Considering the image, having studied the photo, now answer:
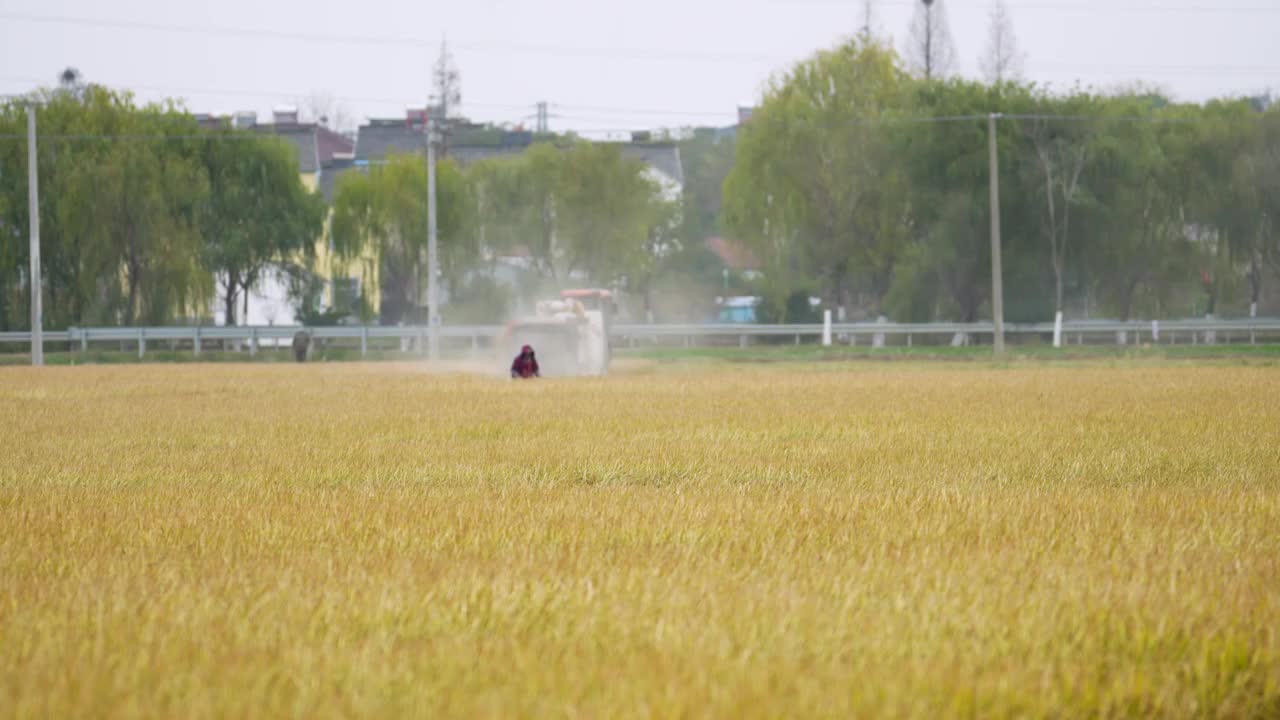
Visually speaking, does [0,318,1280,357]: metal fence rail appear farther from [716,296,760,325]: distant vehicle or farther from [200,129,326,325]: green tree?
[716,296,760,325]: distant vehicle

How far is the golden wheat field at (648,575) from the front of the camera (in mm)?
3736

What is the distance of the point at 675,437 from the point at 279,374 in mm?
20991

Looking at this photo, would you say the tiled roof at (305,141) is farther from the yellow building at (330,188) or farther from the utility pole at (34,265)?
the utility pole at (34,265)

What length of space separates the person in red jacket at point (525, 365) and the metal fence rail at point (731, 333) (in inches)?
957

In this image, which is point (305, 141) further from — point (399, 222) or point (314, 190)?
point (399, 222)

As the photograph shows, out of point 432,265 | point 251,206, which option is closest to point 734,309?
point 251,206

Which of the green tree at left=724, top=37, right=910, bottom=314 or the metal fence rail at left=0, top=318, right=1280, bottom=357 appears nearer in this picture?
the metal fence rail at left=0, top=318, right=1280, bottom=357

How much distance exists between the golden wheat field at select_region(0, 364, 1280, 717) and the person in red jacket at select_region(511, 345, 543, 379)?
1580cm

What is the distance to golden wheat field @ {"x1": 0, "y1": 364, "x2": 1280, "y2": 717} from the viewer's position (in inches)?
147

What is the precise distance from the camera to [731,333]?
56.7m

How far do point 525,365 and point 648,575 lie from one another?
23527mm

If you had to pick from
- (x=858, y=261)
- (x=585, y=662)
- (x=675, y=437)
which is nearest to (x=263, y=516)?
(x=585, y=662)

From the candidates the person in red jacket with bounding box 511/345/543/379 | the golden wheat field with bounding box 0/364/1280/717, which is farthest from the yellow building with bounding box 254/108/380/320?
the golden wheat field with bounding box 0/364/1280/717

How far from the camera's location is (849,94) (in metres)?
58.4
